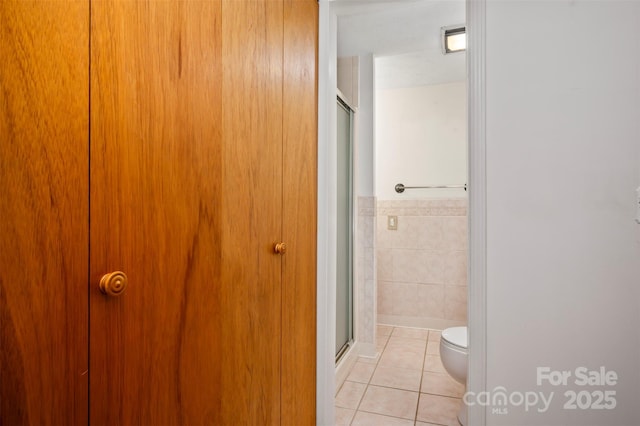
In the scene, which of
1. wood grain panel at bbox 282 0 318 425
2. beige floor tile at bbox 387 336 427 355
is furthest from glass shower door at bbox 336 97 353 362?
wood grain panel at bbox 282 0 318 425

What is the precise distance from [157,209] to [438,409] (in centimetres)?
185

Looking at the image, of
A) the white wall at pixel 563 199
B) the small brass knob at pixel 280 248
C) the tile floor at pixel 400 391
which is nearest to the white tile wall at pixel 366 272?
the tile floor at pixel 400 391

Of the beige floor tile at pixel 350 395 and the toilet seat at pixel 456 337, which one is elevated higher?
the toilet seat at pixel 456 337

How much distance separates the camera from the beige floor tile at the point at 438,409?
174 cm

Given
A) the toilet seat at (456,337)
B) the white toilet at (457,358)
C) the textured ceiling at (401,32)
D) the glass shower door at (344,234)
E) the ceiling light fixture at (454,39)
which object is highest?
the textured ceiling at (401,32)

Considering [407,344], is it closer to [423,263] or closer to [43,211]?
[423,263]

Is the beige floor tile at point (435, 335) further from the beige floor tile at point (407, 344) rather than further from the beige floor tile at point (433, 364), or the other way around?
the beige floor tile at point (433, 364)

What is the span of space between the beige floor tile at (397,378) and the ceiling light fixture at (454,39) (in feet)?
6.75

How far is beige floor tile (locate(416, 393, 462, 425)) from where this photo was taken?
1.74m

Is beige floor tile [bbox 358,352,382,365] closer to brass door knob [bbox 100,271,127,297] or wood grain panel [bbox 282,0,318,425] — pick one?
wood grain panel [bbox 282,0,318,425]

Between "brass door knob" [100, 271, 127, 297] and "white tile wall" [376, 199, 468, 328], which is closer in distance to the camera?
"brass door knob" [100, 271, 127, 297]

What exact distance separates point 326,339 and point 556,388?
85 centimetres

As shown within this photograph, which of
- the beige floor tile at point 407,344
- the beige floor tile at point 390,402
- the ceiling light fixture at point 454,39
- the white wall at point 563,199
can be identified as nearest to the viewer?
the white wall at point 563,199

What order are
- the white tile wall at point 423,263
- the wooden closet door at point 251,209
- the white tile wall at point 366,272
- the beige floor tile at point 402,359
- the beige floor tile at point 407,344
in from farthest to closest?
the white tile wall at point 423,263 → the beige floor tile at point 407,344 → the white tile wall at point 366,272 → the beige floor tile at point 402,359 → the wooden closet door at point 251,209
